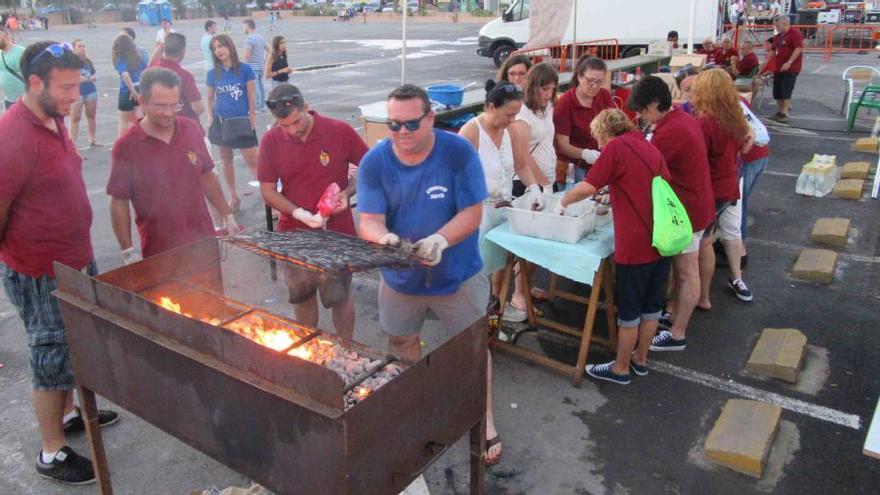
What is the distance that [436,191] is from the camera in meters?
2.94

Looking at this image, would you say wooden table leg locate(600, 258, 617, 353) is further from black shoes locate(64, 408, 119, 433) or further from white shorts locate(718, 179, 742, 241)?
black shoes locate(64, 408, 119, 433)

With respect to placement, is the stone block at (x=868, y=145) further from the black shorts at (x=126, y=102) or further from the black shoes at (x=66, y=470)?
the black shoes at (x=66, y=470)

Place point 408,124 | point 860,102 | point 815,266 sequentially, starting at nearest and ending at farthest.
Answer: point 408,124 → point 815,266 → point 860,102

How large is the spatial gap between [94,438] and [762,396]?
3.70m

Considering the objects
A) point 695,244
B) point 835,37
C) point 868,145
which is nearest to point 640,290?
point 695,244

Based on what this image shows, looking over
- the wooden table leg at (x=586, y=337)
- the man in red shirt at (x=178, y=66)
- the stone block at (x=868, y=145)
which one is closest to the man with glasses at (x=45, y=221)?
the wooden table leg at (x=586, y=337)

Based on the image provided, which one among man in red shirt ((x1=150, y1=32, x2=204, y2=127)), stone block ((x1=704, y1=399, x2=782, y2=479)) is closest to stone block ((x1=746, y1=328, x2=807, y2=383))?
stone block ((x1=704, y1=399, x2=782, y2=479))

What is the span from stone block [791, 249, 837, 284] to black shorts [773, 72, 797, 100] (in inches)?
279

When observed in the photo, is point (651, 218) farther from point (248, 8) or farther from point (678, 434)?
point (248, 8)

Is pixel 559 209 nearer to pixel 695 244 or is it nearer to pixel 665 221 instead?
pixel 665 221

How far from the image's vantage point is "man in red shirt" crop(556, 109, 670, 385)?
143 inches

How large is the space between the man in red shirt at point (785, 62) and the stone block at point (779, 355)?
883cm

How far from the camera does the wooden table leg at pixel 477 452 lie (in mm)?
2838

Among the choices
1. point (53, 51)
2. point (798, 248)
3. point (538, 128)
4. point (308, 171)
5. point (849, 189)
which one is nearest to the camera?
point (53, 51)
